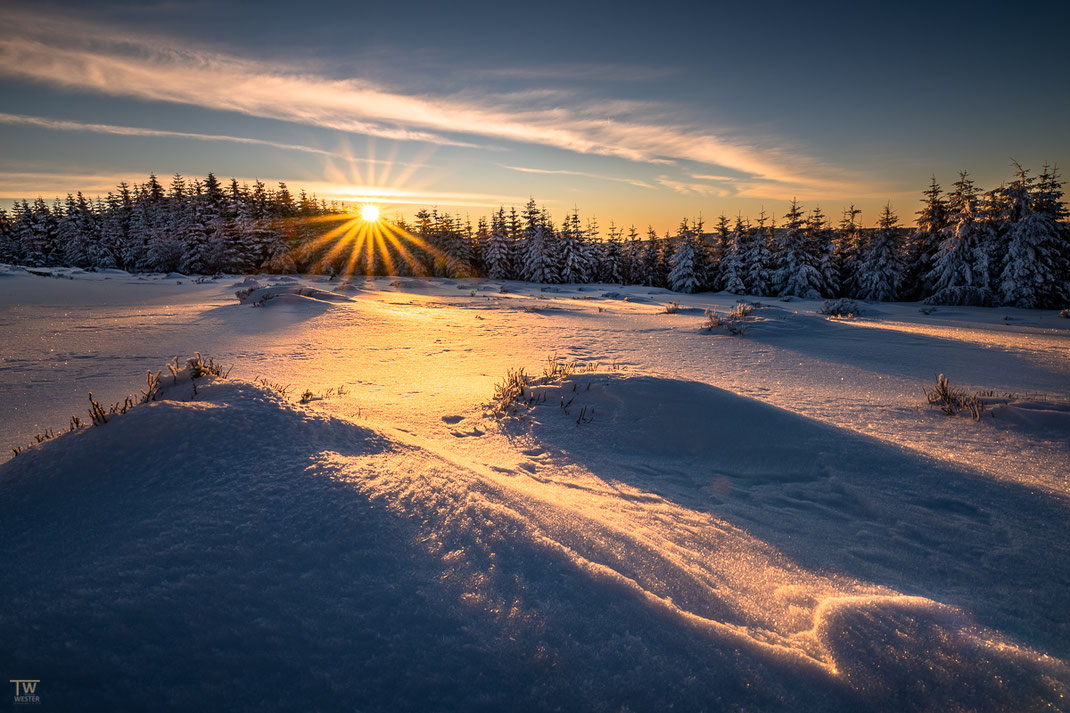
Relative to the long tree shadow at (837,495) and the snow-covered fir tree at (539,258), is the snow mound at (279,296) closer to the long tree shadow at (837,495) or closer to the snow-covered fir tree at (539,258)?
the long tree shadow at (837,495)

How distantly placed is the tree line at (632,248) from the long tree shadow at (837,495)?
3032 cm

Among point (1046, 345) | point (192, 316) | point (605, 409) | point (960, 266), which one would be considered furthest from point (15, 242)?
point (960, 266)

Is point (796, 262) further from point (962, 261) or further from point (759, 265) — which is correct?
point (962, 261)

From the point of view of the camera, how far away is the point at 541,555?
64.8 inches

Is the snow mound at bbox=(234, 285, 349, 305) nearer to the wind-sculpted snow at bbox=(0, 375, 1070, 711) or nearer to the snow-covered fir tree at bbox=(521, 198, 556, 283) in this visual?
the wind-sculpted snow at bbox=(0, 375, 1070, 711)

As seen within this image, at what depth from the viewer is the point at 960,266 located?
25516mm

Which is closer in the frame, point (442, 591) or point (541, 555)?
point (442, 591)

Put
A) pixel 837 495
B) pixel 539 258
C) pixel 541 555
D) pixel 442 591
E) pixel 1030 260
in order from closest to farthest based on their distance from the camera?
pixel 442 591, pixel 541 555, pixel 837 495, pixel 1030 260, pixel 539 258

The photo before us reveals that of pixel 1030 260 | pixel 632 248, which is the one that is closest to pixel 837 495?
pixel 1030 260

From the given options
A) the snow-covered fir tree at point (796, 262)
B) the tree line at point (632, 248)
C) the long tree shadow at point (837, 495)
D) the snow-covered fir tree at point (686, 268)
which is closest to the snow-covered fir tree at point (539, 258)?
the tree line at point (632, 248)

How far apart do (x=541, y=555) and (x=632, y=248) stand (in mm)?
51545

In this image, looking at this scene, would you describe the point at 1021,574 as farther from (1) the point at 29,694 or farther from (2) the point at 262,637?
(1) the point at 29,694

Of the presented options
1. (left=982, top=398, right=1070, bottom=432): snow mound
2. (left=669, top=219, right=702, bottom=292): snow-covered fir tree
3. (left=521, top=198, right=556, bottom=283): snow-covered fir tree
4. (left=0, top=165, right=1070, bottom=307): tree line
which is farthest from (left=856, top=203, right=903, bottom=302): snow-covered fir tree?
(left=982, top=398, right=1070, bottom=432): snow mound

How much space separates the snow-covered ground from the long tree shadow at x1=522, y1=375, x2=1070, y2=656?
0.06 ft
